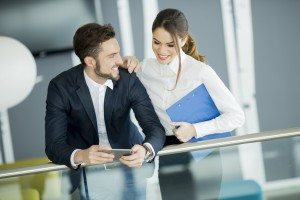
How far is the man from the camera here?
2.17 meters

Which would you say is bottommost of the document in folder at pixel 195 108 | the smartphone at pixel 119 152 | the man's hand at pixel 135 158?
the man's hand at pixel 135 158

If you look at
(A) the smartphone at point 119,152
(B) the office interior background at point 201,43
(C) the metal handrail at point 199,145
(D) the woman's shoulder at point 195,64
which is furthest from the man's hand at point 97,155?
(B) the office interior background at point 201,43

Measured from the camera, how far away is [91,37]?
7.47 feet

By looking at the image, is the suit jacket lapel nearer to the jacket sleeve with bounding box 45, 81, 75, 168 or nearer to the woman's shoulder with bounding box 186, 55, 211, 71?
the jacket sleeve with bounding box 45, 81, 75, 168

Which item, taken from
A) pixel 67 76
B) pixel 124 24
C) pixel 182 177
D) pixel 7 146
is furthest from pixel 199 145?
pixel 7 146

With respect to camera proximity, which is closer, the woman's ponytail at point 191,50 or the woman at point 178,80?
the woman at point 178,80

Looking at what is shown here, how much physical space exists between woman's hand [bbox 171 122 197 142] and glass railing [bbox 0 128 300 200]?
68mm

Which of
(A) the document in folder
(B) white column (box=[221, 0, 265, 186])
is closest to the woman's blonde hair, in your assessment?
(A) the document in folder

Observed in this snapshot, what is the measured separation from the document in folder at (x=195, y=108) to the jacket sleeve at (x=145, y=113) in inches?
5.4

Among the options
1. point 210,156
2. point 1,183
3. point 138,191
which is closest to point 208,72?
point 210,156

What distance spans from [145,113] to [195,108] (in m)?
0.26

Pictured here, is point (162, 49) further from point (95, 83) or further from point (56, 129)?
point (56, 129)

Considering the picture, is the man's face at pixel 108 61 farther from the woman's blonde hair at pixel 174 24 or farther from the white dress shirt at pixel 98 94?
the woman's blonde hair at pixel 174 24

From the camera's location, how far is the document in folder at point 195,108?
2.31 m
